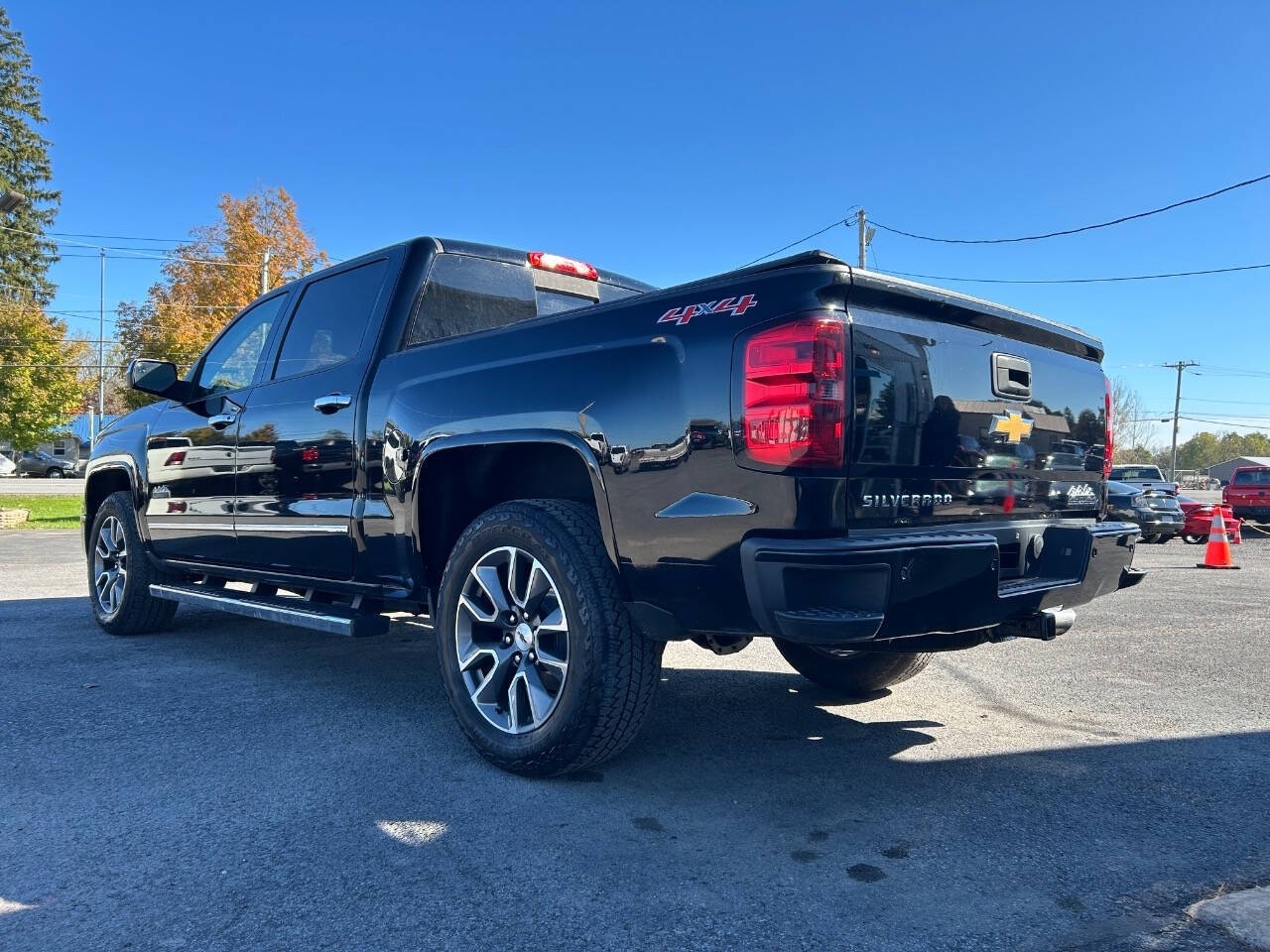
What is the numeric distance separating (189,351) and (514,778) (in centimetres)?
2616

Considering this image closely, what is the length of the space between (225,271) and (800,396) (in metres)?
30.7

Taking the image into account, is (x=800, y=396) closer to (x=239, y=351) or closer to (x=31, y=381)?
(x=239, y=351)

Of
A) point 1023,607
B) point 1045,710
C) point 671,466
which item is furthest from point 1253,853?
point 671,466

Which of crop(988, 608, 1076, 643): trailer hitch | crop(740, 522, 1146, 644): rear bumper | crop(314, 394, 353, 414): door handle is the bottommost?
crop(988, 608, 1076, 643): trailer hitch

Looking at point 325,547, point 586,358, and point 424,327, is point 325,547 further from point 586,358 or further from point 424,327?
point 586,358

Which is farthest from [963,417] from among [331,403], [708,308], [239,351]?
[239,351]

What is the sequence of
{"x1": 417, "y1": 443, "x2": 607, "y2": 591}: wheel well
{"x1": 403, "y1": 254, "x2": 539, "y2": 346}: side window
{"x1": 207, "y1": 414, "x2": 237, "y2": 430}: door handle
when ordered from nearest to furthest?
{"x1": 417, "y1": 443, "x2": 607, "y2": 591}: wheel well
{"x1": 403, "y1": 254, "x2": 539, "y2": 346}: side window
{"x1": 207, "y1": 414, "x2": 237, "y2": 430}: door handle

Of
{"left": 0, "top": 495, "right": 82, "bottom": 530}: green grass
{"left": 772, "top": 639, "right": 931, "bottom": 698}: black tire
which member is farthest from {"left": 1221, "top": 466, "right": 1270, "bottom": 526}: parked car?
{"left": 0, "top": 495, "right": 82, "bottom": 530}: green grass

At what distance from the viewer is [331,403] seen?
3.99m

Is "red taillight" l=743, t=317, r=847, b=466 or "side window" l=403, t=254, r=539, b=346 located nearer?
"red taillight" l=743, t=317, r=847, b=466

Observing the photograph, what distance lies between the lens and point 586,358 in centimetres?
297

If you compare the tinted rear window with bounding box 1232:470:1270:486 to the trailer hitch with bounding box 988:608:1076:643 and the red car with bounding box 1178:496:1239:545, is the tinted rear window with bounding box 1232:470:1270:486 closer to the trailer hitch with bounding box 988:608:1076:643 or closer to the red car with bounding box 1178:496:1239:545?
the red car with bounding box 1178:496:1239:545

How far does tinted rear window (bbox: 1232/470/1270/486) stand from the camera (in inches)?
871

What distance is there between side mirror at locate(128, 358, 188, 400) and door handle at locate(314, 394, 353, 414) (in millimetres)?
1490
